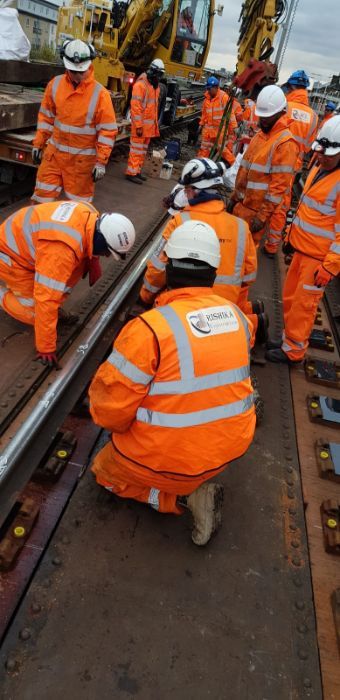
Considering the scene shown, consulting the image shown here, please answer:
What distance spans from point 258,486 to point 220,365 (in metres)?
1.16

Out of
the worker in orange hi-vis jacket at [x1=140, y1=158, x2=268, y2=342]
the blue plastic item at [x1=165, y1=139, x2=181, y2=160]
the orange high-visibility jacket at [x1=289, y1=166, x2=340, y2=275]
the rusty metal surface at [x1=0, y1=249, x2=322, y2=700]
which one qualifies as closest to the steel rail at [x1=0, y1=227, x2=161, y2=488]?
the rusty metal surface at [x1=0, y1=249, x2=322, y2=700]

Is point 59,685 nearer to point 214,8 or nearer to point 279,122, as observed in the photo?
point 279,122

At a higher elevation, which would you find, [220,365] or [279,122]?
[279,122]

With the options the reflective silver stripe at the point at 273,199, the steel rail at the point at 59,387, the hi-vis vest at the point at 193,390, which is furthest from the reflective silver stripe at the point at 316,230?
the hi-vis vest at the point at 193,390

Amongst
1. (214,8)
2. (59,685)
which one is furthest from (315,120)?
(214,8)

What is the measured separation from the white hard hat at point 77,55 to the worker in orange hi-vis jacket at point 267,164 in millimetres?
1751

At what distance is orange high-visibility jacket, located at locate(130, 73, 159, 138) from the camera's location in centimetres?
854

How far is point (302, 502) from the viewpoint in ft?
9.32

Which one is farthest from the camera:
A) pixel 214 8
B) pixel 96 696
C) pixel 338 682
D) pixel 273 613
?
pixel 214 8

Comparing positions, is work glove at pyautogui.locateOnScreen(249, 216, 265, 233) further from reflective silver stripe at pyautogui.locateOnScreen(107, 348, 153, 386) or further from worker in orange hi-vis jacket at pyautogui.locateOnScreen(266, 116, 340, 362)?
reflective silver stripe at pyautogui.locateOnScreen(107, 348, 153, 386)

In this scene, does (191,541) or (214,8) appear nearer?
(191,541)

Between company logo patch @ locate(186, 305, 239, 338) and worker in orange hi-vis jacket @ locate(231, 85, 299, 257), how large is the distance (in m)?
3.33

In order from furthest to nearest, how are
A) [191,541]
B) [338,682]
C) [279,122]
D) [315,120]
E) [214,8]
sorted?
1. [214,8]
2. [315,120]
3. [279,122]
4. [191,541]
5. [338,682]

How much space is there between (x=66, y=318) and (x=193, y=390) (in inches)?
84.7
